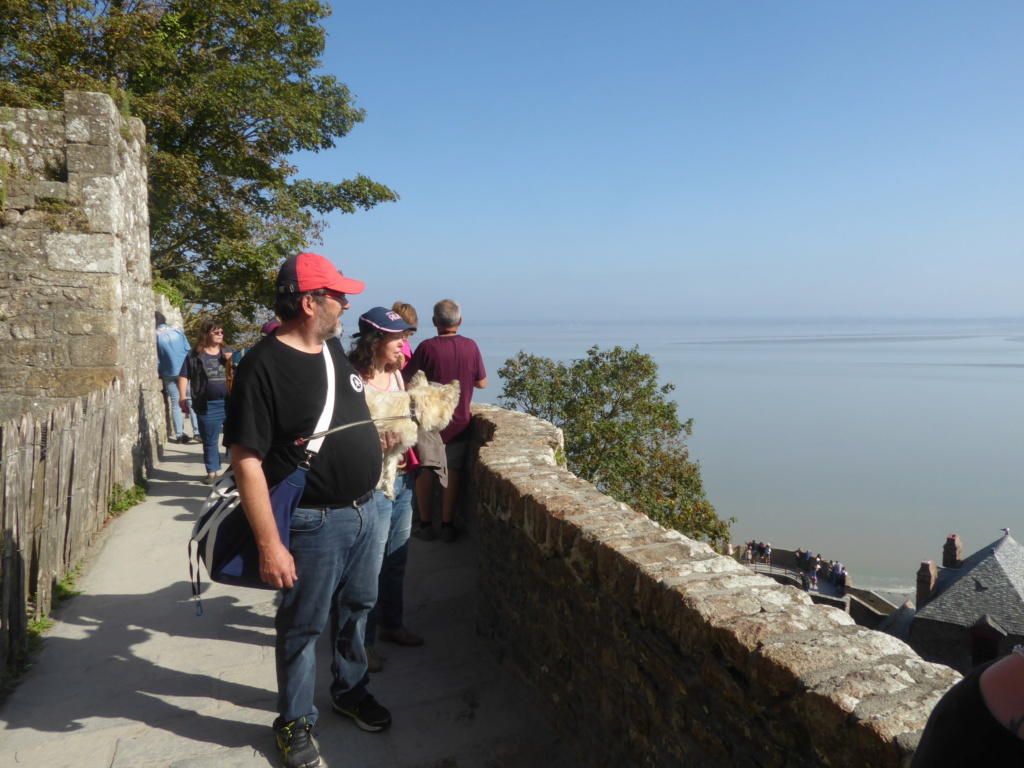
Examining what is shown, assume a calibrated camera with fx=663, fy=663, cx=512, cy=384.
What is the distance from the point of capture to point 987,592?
42.1 metres

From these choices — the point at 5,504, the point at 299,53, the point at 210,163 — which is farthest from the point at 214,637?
the point at 299,53

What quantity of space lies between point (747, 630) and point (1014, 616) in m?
49.9

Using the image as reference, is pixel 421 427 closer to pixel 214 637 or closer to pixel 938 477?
pixel 214 637

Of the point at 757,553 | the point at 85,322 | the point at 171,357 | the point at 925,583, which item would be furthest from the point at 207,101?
the point at 925,583

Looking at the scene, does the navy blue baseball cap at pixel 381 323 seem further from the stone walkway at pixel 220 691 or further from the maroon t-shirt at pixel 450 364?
the stone walkway at pixel 220 691

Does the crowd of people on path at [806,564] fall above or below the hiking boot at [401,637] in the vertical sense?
below

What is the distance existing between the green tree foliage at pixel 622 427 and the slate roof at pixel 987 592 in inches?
1116

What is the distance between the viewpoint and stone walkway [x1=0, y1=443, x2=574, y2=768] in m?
2.63

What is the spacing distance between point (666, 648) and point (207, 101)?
15.1 m

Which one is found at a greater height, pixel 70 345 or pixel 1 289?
pixel 1 289

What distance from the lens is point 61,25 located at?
1179 centimetres

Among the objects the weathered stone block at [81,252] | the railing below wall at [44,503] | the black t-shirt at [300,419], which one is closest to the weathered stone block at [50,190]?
the weathered stone block at [81,252]

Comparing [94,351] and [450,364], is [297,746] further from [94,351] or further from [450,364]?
[94,351]

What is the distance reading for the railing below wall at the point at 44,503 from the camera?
312cm
